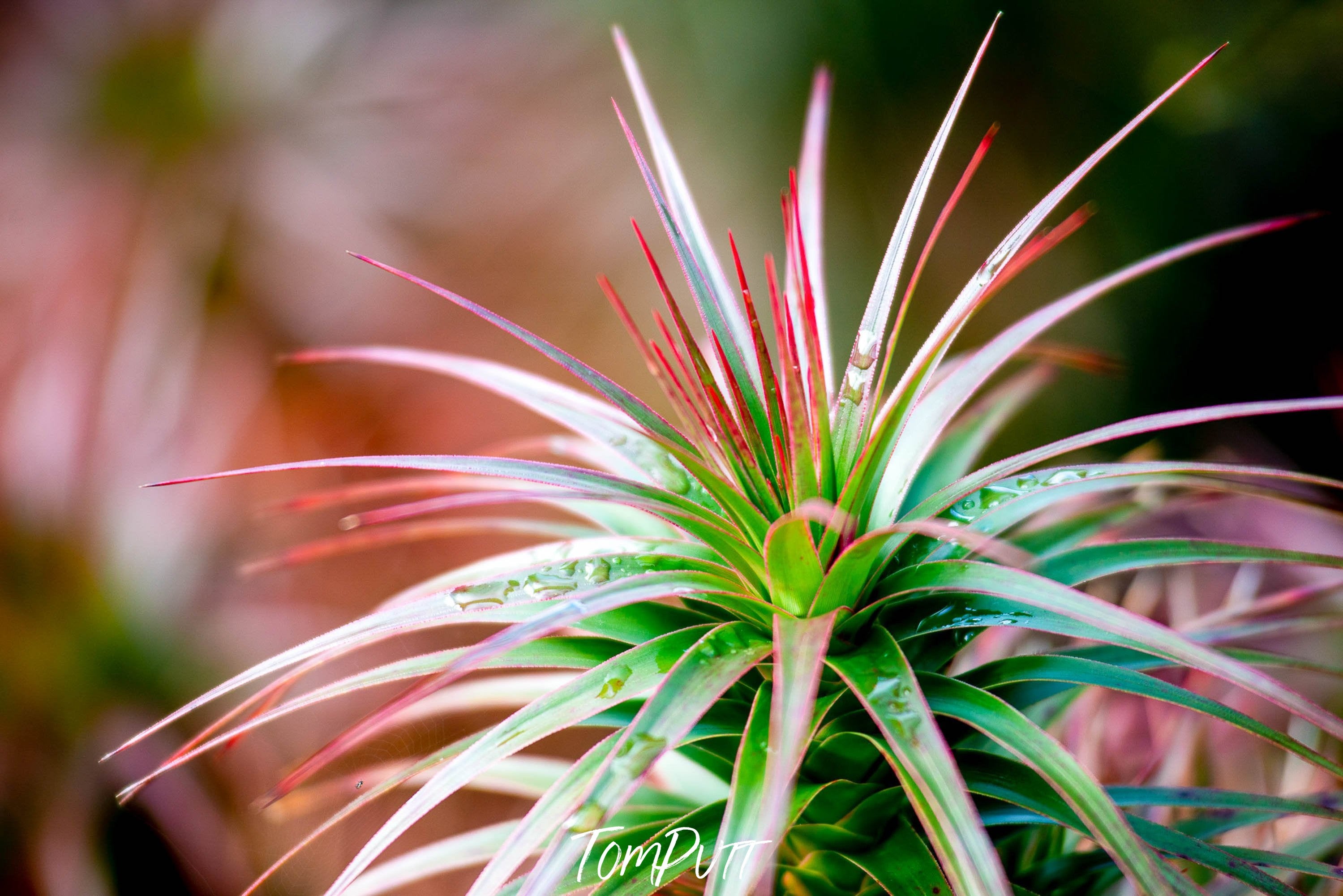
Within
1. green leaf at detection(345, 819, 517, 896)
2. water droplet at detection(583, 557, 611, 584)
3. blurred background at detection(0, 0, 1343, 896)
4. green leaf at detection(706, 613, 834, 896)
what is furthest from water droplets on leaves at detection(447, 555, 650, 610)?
blurred background at detection(0, 0, 1343, 896)

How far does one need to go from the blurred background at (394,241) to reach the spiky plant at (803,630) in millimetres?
1031

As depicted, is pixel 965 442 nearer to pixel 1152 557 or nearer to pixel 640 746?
pixel 1152 557

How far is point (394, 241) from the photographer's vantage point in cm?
196

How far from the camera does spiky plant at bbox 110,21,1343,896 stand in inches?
14.9

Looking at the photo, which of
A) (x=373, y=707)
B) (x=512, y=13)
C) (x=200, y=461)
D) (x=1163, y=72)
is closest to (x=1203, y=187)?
(x=1163, y=72)

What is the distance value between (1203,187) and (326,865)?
2.14 m

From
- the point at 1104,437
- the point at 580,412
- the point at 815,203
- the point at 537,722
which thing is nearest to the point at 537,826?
the point at 537,722

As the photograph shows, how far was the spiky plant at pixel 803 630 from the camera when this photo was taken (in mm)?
379

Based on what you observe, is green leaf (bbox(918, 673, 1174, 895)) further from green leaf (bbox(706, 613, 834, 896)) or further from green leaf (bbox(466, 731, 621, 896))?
green leaf (bbox(466, 731, 621, 896))

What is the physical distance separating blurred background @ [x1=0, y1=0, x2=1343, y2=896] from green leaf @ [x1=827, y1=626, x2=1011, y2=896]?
1.19 meters

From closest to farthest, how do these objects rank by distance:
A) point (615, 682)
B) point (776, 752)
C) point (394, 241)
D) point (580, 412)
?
point (776, 752) < point (615, 682) < point (580, 412) < point (394, 241)

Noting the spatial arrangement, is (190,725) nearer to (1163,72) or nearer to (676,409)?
(676,409)

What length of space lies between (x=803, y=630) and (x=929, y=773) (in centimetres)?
9

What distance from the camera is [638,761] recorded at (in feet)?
1.18
